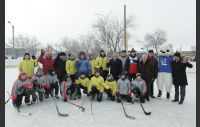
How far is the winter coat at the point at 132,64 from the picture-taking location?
5.01 metres

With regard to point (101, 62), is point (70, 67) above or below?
below

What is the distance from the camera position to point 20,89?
4016 millimetres

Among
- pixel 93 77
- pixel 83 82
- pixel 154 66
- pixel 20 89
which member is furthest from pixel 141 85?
pixel 20 89

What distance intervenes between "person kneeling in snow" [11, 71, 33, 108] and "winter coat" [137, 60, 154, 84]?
342cm

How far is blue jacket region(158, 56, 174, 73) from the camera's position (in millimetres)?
4747

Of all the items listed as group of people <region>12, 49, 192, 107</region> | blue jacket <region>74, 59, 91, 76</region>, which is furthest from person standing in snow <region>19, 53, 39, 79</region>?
blue jacket <region>74, 59, 91, 76</region>

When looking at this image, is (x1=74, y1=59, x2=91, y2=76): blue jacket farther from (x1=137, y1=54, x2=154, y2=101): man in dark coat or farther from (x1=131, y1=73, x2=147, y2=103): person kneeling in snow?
(x1=137, y1=54, x2=154, y2=101): man in dark coat

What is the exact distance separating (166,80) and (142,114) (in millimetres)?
1802

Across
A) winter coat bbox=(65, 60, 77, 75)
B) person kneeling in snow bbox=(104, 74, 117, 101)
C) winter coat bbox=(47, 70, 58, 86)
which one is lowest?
person kneeling in snow bbox=(104, 74, 117, 101)

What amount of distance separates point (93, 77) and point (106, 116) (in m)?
1.61

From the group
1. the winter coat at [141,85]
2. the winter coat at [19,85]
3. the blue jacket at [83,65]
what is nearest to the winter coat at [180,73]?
the winter coat at [141,85]

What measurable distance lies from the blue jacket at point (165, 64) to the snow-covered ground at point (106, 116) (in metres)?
1.03

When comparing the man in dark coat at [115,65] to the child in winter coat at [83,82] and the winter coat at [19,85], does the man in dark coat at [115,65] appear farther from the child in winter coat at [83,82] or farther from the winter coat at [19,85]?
the winter coat at [19,85]

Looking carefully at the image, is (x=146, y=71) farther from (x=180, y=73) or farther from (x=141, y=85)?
(x=180, y=73)
